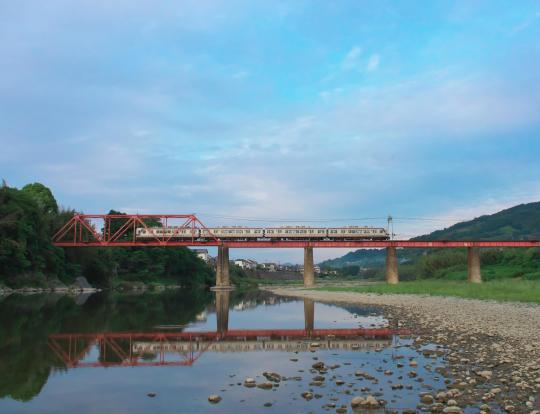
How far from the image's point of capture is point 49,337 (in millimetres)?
20750

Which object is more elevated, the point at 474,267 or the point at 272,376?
the point at 474,267

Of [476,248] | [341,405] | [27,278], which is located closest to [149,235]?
[27,278]

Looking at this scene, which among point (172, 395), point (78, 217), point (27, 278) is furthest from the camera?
point (78, 217)

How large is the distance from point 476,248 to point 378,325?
64.7m

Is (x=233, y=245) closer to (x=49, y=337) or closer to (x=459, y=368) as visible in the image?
(x=49, y=337)

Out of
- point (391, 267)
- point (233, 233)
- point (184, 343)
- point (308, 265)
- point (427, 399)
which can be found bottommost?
point (184, 343)

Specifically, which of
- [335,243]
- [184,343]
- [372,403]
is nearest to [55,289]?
[335,243]

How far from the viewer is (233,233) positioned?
9144 cm

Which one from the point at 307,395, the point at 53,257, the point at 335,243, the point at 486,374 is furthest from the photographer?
the point at 335,243

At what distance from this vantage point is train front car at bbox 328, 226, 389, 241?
3457 inches

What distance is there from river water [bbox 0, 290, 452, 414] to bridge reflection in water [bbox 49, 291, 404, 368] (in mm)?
43

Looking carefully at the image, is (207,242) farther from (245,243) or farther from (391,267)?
(391,267)

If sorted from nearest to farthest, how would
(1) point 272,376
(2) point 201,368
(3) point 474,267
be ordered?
(1) point 272,376 < (2) point 201,368 < (3) point 474,267

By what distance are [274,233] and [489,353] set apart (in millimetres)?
75410
